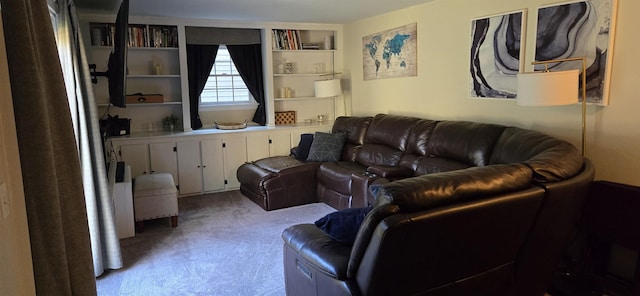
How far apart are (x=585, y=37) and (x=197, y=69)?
4.28 m

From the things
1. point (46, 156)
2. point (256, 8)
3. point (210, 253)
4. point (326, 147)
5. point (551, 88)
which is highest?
point (256, 8)

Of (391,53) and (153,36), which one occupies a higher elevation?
(153,36)

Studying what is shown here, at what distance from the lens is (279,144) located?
5.64 m

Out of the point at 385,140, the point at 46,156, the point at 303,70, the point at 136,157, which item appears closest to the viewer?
the point at 46,156

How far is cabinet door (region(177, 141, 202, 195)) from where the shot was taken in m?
5.09

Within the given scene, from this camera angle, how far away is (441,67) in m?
4.40

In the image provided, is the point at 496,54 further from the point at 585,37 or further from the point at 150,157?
the point at 150,157

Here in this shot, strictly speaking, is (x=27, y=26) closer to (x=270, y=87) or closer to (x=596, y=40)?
(x=596, y=40)

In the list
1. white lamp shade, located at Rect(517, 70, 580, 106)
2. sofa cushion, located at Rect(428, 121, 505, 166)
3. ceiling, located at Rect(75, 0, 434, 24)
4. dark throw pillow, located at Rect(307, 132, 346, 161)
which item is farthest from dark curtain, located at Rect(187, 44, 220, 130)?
white lamp shade, located at Rect(517, 70, 580, 106)

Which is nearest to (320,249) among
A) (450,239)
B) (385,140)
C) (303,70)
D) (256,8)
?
(450,239)

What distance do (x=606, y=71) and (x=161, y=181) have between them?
12.4 feet

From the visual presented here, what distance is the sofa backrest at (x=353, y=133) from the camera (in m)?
5.02

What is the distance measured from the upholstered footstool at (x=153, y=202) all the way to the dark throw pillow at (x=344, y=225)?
2.16 meters

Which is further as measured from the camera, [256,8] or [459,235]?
[256,8]
